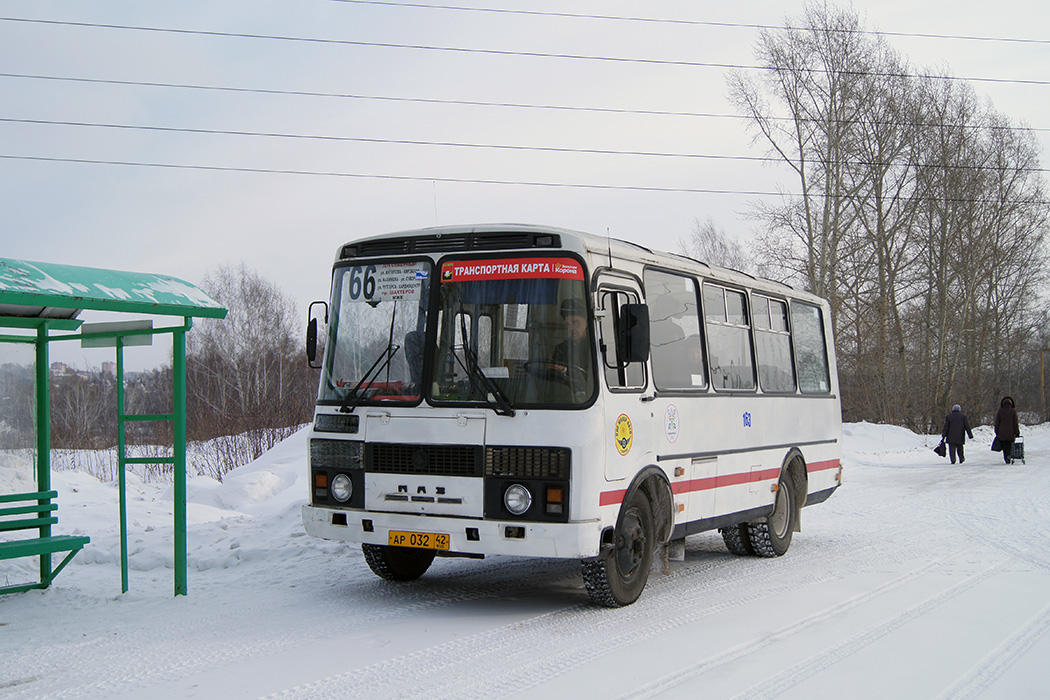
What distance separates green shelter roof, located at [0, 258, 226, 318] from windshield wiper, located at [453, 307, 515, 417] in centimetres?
204

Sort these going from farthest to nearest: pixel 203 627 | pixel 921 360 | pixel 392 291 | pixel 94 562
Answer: pixel 921 360
pixel 94 562
pixel 392 291
pixel 203 627

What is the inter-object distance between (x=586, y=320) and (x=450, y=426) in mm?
1311

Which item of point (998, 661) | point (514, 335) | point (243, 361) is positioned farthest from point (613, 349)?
point (243, 361)

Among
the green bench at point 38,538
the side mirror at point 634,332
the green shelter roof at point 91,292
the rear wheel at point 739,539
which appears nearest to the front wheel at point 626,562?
the side mirror at point 634,332

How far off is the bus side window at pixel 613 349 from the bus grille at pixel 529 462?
74 cm

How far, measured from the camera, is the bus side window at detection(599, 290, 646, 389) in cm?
758

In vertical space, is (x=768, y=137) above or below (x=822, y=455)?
above

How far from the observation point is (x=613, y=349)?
25.3 ft

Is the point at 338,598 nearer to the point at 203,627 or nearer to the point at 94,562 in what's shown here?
the point at 203,627

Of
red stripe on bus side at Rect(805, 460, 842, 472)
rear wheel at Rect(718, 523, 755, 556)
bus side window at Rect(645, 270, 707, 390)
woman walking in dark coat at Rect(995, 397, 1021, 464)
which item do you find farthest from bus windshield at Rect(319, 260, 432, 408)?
woman walking in dark coat at Rect(995, 397, 1021, 464)

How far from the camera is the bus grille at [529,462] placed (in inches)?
283

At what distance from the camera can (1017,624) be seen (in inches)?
280

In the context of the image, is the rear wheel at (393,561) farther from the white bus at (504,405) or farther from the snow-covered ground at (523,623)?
the snow-covered ground at (523,623)

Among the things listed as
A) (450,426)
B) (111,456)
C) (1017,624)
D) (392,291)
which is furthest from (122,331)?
(111,456)
